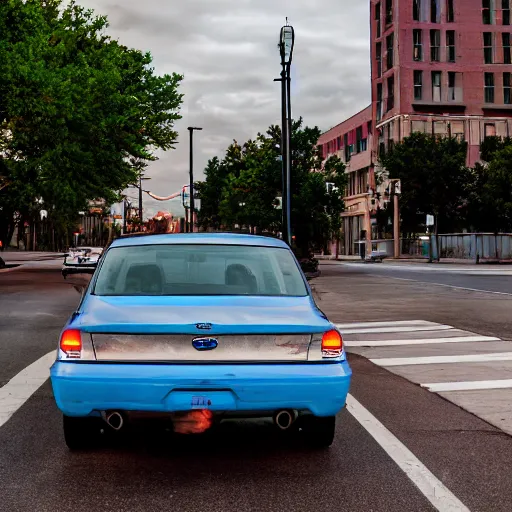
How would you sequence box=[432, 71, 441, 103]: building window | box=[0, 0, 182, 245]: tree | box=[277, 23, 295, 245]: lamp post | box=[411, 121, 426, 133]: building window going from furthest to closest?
1. box=[432, 71, 441, 103]: building window
2. box=[411, 121, 426, 133]: building window
3. box=[0, 0, 182, 245]: tree
4. box=[277, 23, 295, 245]: lamp post

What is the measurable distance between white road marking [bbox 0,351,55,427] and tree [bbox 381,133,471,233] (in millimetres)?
56875

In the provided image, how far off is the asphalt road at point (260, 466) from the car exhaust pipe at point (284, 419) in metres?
0.33

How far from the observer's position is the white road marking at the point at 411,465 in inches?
191

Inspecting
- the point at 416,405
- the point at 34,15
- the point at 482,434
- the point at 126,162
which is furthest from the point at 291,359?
the point at 126,162

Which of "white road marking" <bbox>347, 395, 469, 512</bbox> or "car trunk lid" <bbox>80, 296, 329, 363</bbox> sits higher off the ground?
"car trunk lid" <bbox>80, 296, 329, 363</bbox>

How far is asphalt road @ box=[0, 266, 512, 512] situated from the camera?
4855mm

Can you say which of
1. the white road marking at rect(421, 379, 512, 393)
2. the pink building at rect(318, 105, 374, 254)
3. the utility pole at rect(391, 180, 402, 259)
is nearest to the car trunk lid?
the white road marking at rect(421, 379, 512, 393)

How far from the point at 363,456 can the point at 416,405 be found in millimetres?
2213

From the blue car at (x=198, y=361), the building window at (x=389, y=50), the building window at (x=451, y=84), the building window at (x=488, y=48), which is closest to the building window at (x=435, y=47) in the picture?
the building window at (x=451, y=84)

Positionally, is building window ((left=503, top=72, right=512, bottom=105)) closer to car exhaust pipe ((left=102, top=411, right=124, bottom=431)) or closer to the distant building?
the distant building

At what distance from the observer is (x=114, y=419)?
17.3ft

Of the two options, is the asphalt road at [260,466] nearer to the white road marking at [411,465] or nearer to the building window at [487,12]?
the white road marking at [411,465]

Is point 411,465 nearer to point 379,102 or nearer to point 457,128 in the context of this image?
point 457,128

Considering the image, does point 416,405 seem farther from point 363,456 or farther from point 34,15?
point 34,15
